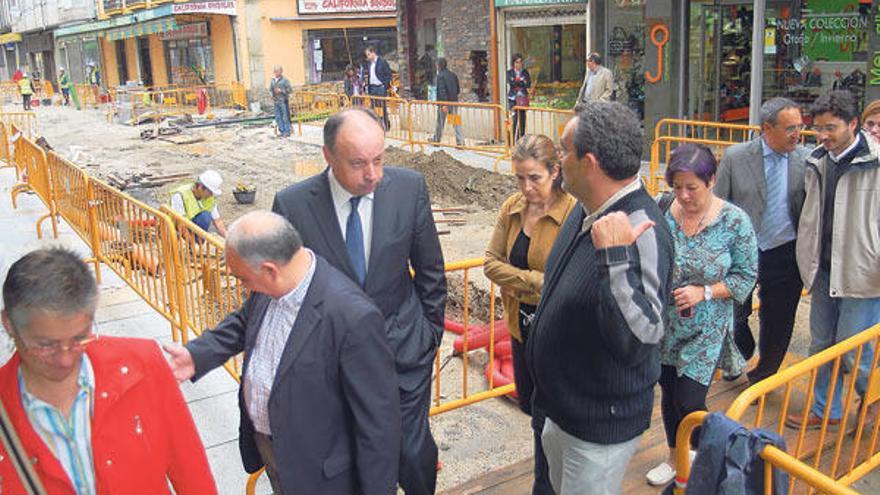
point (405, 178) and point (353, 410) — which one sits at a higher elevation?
point (405, 178)

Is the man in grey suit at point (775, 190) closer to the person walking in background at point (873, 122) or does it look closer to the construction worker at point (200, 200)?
the person walking in background at point (873, 122)

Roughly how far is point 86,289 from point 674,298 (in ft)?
8.35

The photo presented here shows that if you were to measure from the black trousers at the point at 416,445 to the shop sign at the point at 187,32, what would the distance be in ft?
104

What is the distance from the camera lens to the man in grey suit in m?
4.71

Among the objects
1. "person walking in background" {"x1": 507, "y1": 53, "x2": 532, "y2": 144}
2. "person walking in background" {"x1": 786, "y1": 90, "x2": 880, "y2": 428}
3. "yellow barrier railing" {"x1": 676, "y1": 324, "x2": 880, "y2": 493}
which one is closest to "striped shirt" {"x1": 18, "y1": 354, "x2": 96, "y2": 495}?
"yellow barrier railing" {"x1": 676, "y1": 324, "x2": 880, "y2": 493}

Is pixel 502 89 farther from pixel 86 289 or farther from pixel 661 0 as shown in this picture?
pixel 86 289

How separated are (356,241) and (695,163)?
1643 mm

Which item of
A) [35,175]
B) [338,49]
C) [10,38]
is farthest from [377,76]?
[10,38]

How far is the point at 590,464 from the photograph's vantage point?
283cm

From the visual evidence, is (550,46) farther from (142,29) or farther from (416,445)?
(142,29)

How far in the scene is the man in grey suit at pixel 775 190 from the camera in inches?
185

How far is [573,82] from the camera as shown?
1633 cm

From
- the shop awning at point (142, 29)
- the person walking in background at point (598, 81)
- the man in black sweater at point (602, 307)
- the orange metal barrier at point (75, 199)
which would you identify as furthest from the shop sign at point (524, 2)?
the shop awning at point (142, 29)

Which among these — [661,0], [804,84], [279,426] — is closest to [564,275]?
[279,426]
